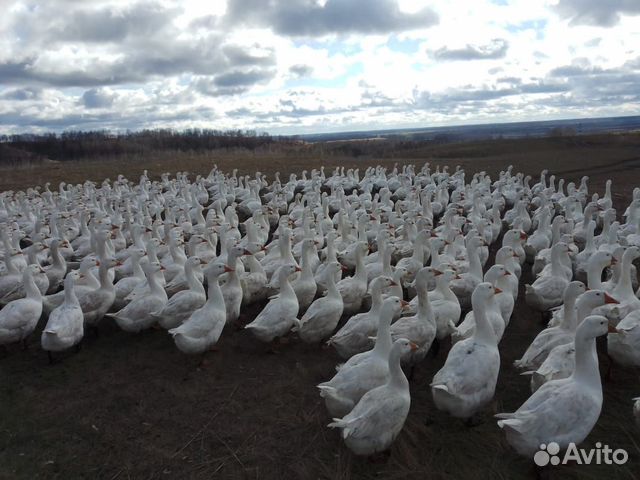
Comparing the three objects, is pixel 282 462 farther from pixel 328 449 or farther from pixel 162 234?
pixel 162 234

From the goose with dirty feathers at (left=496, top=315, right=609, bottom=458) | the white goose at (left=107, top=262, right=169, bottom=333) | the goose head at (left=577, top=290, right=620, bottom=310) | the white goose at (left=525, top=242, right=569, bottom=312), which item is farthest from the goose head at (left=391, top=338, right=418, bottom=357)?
the white goose at (left=107, top=262, right=169, bottom=333)

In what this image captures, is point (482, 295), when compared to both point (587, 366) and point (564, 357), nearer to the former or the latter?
point (564, 357)

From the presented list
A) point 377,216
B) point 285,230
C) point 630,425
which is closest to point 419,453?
point 630,425

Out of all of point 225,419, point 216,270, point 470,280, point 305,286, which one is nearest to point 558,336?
point 470,280

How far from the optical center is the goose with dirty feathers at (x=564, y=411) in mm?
4523

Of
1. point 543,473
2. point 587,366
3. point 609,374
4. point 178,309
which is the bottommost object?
point 543,473

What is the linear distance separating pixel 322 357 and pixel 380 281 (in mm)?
1542

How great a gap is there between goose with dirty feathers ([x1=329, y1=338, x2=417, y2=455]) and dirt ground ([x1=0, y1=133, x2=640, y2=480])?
0.40 metres

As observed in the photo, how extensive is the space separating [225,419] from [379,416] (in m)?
2.30

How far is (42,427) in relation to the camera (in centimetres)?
614

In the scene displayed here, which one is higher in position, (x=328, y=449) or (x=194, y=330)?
(x=194, y=330)

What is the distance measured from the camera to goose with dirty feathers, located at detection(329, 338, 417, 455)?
15.8 feet

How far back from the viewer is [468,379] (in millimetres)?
5277

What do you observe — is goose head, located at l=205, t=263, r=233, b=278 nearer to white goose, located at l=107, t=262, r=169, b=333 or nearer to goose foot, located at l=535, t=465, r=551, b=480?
white goose, located at l=107, t=262, r=169, b=333
